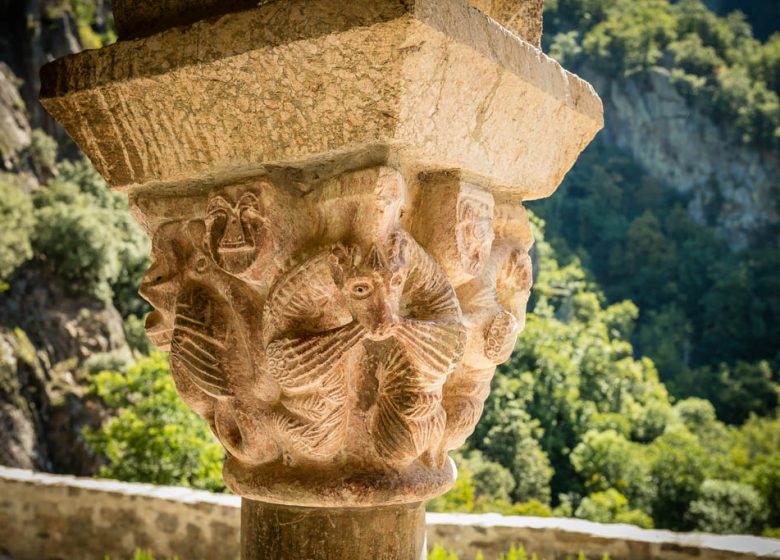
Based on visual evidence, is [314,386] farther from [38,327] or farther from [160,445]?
[38,327]

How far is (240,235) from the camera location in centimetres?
145

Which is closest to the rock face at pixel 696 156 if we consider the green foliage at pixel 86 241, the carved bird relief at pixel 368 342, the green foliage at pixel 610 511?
the green foliage at pixel 610 511

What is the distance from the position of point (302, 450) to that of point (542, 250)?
63.5 ft

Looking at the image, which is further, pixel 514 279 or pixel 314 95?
pixel 514 279

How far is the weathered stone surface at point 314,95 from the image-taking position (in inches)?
48.0

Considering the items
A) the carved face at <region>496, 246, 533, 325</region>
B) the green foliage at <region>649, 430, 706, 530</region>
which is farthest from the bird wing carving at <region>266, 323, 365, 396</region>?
the green foliage at <region>649, 430, 706, 530</region>

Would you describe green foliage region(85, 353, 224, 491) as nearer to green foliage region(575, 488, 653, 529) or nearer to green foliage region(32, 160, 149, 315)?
green foliage region(32, 160, 149, 315)

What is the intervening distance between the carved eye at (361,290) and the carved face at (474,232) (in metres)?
0.25

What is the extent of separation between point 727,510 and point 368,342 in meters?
14.0

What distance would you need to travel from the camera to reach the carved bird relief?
1368mm

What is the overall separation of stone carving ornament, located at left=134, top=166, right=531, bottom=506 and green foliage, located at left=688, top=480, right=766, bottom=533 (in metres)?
13.7

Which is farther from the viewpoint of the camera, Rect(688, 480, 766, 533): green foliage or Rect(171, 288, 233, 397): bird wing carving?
Rect(688, 480, 766, 533): green foliage

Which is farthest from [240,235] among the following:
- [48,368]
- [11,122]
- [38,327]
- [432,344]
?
[11,122]

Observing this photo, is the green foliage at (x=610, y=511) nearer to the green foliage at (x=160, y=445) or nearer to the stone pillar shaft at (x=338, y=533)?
the green foliage at (x=160, y=445)
